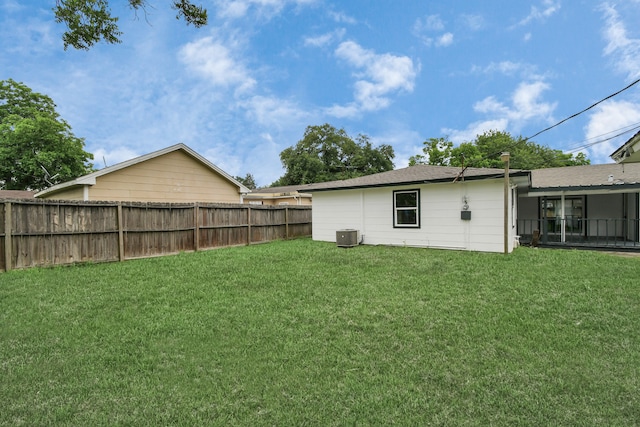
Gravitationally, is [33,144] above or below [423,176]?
above

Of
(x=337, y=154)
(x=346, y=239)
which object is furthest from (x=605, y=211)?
(x=337, y=154)

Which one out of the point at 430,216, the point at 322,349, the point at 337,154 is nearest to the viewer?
the point at 322,349

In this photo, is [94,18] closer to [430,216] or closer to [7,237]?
[7,237]

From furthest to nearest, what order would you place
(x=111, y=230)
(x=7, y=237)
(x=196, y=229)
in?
(x=196, y=229) < (x=111, y=230) < (x=7, y=237)

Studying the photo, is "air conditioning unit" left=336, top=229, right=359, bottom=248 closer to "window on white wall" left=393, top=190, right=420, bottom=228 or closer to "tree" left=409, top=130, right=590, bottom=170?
"window on white wall" left=393, top=190, right=420, bottom=228

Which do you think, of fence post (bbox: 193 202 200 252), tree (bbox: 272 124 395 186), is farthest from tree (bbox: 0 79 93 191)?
fence post (bbox: 193 202 200 252)

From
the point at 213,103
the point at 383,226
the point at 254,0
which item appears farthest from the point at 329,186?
the point at 213,103

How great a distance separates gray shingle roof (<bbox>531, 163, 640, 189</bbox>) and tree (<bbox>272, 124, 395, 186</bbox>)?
2306 centimetres

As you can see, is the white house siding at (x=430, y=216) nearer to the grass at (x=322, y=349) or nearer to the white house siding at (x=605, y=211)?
the grass at (x=322, y=349)

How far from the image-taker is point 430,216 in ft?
32.2

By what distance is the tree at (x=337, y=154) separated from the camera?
120ft

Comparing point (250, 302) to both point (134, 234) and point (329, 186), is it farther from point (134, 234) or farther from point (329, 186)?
point (329, 186)

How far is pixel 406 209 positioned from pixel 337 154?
28.2m

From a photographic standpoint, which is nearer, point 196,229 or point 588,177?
point 196,229
